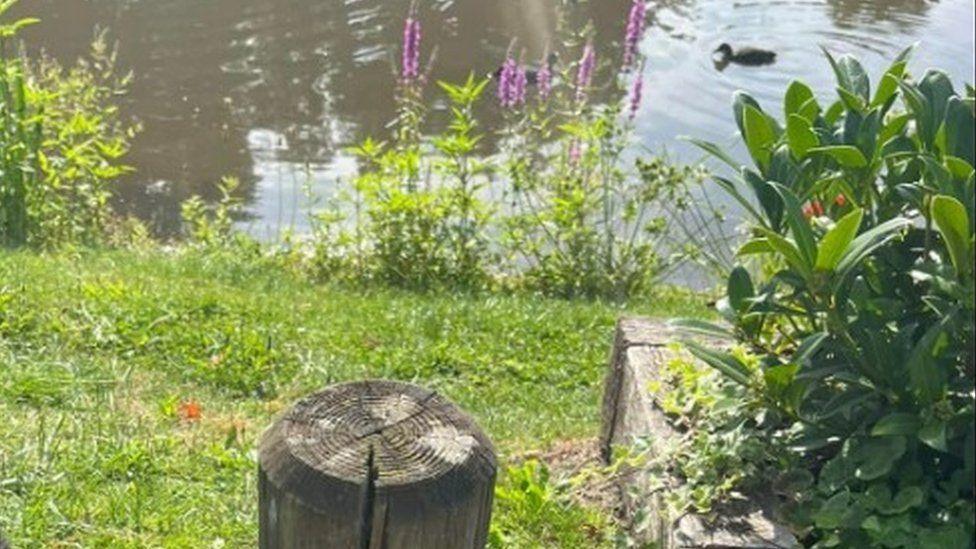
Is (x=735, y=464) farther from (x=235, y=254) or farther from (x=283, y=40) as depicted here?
(x=283, y=40)

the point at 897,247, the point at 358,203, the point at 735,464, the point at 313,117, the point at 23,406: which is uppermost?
the point at 897,247

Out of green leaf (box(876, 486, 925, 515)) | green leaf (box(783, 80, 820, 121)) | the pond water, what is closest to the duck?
the pond water

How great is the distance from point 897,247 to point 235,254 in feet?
19.3

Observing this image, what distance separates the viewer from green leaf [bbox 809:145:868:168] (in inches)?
134

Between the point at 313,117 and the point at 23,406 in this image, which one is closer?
the point at 23,406

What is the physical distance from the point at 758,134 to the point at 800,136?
22 centimetres

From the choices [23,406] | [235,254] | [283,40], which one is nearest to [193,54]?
[283,40]

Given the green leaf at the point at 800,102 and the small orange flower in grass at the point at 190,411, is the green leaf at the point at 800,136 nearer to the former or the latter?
the green leaf at the point at 800,102

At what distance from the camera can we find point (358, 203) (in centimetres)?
898

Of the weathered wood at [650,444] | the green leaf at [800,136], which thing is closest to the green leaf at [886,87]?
the green leaf at [800,136]

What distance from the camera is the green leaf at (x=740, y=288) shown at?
371cm

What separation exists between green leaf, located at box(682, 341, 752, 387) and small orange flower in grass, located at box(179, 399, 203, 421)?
82.2 inches

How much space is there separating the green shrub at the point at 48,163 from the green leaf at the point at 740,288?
18.4 feet

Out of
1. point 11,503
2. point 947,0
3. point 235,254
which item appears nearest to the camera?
point 11,503
